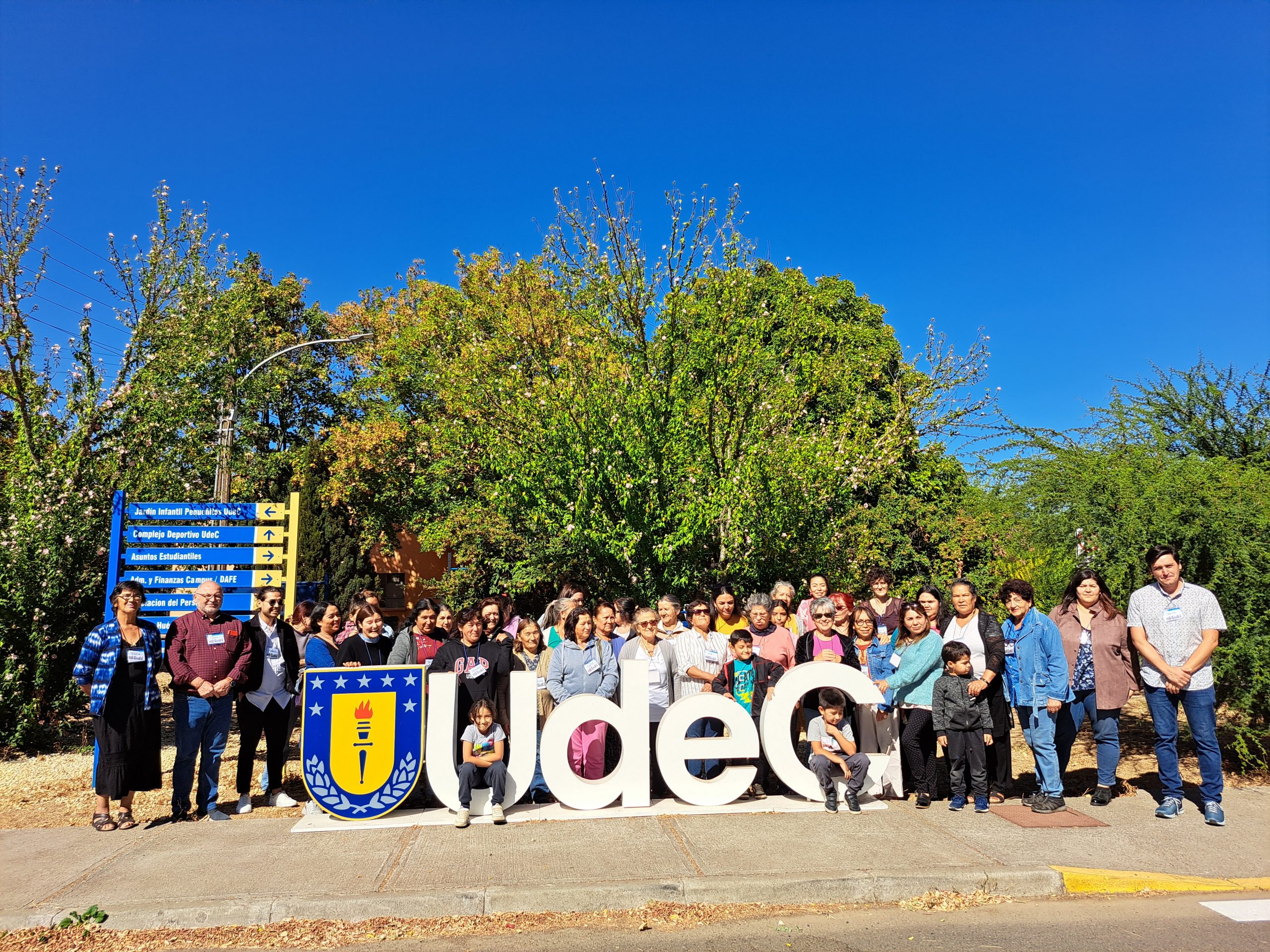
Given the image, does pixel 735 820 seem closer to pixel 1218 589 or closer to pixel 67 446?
pixel 1218 589

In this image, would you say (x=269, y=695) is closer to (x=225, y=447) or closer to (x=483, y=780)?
(x=483, y=780)

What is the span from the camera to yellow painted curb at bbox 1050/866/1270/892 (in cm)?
504

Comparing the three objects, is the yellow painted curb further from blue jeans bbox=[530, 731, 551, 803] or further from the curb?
blue jeans bbox=[530, 731, 551, 803]

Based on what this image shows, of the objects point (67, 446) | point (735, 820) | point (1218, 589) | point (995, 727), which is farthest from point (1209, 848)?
point (67, 446)

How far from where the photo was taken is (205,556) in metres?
8.71

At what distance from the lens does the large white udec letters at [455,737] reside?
6379 mm

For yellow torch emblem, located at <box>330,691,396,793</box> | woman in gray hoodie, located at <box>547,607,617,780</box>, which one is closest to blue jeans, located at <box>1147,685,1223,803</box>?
woman in gray hoodie, located at <box>547,607,617,780</box>

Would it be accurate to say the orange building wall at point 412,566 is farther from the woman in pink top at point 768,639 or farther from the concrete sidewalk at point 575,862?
the concrete sidewalk at point 575,862

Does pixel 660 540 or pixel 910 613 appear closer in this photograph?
pixel 910 613

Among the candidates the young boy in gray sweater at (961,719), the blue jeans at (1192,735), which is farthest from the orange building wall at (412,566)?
the blue jeans at (1192,735)

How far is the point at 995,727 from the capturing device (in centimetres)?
667

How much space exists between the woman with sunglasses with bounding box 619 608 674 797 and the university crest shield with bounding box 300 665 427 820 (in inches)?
71.8

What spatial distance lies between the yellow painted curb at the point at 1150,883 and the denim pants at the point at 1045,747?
1.31 meters

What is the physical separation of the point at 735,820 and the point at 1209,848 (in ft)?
10.3
